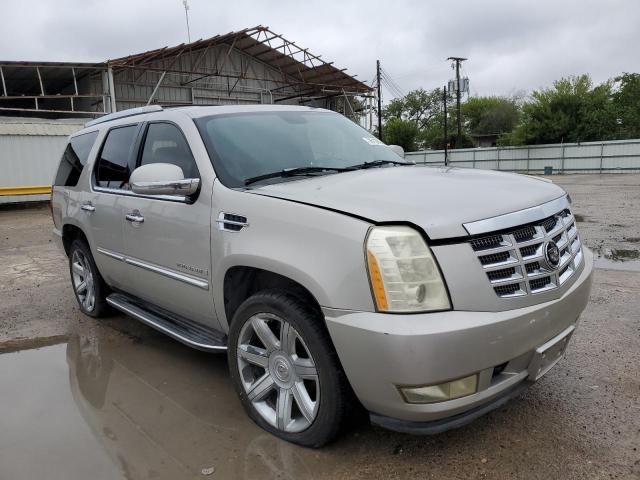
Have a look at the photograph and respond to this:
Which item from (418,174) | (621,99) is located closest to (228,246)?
(418,174)

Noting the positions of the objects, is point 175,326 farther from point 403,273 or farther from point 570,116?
point 570,116

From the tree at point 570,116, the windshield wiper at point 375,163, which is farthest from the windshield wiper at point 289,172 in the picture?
the tree at point 570,116

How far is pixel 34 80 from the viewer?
22438mm

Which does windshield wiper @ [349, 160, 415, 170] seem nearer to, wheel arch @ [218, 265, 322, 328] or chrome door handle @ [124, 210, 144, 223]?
wheel arch @ [218, 265, 322, 328]

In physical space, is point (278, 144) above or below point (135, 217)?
above

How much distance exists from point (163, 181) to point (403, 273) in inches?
63.6

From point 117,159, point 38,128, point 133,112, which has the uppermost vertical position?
point 38,128

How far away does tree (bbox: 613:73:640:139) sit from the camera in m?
37.2

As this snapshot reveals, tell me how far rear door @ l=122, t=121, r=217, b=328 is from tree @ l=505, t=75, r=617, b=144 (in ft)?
127

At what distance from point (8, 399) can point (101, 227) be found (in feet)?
4.80

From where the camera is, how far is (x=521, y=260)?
7.80 feet

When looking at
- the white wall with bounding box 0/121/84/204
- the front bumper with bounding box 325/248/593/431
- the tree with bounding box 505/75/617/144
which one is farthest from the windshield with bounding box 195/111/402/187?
the tree with bounding box 505/75/617/144

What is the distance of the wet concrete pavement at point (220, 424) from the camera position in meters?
2.59

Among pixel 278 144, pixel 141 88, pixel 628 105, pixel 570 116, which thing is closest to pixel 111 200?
pixel 278 144
